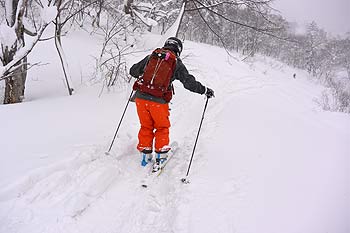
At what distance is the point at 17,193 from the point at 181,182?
1934 millimetres

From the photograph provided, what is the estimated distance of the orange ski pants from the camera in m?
3.73

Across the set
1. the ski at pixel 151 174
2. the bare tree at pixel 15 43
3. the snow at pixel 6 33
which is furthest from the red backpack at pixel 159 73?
the snow at pixel 6 33

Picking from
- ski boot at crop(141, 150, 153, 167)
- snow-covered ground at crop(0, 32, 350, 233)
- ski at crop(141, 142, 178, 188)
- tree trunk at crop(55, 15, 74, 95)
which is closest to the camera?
snow-covered ground at crop(0, 32, 350, 233)

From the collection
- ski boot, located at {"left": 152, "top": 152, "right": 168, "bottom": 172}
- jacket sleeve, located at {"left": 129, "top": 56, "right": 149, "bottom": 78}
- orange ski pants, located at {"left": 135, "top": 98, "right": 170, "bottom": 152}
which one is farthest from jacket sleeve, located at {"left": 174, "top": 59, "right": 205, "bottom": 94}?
ski boot, located at {"left": 152, "top": 152, "right": 168, "bottom": 172}

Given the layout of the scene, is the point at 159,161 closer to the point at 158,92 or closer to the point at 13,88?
the point at 158,92

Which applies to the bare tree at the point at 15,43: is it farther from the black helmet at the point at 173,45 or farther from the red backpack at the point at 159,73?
the black helmet at the point at 173,45

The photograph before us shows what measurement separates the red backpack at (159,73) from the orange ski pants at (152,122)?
186 mm

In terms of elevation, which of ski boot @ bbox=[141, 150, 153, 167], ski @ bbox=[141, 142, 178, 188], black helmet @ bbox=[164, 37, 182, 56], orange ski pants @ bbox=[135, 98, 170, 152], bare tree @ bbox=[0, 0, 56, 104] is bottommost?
ski @ bbox=[141, 142, 178, 188]

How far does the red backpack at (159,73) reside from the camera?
3586 millimetres

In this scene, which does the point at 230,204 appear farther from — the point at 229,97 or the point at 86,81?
the point at 86,81

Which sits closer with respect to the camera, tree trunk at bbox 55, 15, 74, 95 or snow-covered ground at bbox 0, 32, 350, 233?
snow-covered ground at bbox 0, 32, 350, 233

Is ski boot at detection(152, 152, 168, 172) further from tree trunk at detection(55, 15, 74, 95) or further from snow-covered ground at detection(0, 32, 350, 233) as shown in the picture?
tree trunk at detection(55, 15, 74, 95)

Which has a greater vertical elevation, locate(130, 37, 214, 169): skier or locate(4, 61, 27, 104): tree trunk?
locate(130, 37, 214, 169): skier

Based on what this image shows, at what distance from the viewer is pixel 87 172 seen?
3.35m
